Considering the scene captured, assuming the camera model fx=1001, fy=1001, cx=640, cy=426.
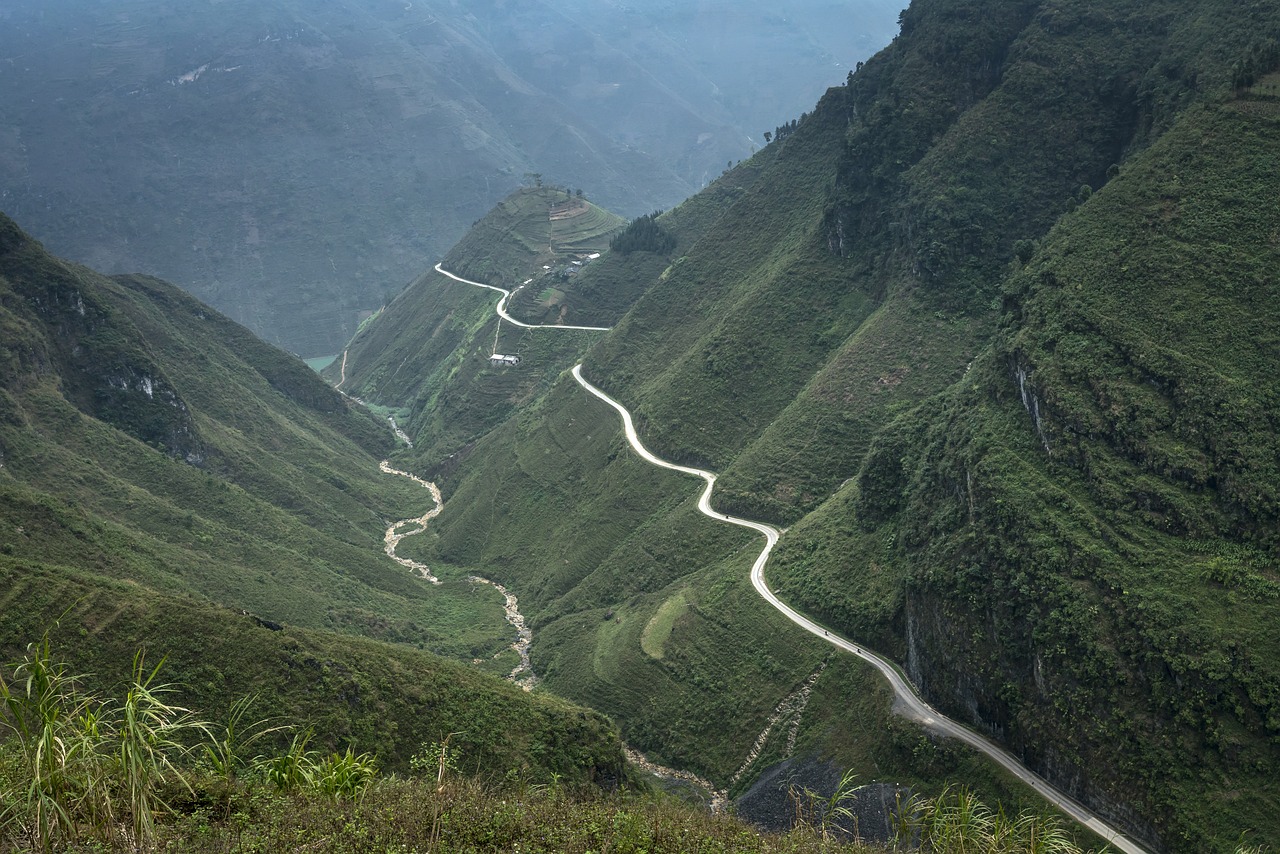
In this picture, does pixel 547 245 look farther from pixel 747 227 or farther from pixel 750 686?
pixel 750 686

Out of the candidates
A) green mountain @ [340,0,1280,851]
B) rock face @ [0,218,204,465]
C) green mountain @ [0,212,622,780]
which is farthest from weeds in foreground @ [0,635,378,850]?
rock face @ [0,218,204,465]

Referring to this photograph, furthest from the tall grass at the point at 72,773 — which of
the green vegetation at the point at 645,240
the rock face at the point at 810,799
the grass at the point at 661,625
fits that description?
the green vegetation at the point at 645,240

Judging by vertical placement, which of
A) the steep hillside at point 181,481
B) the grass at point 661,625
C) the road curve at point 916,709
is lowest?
the steep hillside at point 181,481

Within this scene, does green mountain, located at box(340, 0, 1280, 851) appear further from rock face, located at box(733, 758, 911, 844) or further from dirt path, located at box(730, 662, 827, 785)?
rock face, located at box(733, 758, 911, 844)

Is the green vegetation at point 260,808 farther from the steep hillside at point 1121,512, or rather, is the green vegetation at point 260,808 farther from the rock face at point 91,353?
the rock face at point 91,353

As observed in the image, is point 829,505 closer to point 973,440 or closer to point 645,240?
point 973,440

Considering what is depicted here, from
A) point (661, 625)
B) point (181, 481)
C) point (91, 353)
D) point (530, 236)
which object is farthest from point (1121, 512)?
point (530, 236)

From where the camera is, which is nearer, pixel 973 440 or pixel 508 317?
pixel 973 440
